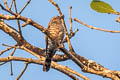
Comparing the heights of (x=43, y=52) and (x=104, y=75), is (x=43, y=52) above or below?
above

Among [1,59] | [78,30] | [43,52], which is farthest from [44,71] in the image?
[1,59]

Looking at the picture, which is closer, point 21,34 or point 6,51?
point 21,34

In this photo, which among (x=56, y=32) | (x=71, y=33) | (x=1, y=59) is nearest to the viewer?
(x=1, y=59)

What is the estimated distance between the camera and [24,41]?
21.7ft

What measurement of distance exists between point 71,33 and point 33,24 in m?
1.55

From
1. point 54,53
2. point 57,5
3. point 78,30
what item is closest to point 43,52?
point 54,53

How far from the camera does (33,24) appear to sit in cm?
381

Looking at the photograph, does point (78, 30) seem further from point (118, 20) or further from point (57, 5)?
point (118, 20)

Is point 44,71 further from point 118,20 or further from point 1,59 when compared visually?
point 118,20

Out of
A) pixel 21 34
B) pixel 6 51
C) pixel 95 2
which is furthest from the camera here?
pixel 6 51

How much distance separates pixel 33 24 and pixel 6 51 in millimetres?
3082

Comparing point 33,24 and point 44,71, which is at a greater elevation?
point 33,24

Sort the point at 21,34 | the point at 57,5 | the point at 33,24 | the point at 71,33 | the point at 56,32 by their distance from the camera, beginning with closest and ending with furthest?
the point at 33,24, the point at 57,5, the point at 71,33, the point at 21,34, the point at 56,32

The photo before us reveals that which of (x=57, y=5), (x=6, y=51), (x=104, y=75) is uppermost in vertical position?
(x=57, y=5)
